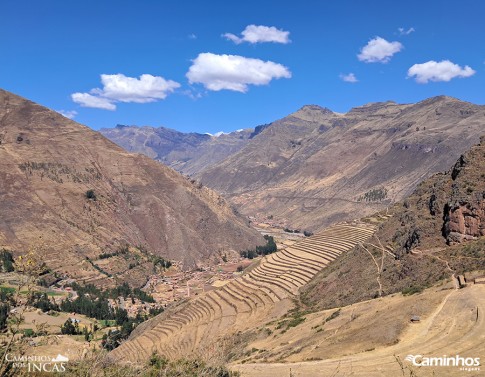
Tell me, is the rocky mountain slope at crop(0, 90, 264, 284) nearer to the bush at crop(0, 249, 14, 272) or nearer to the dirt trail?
the bush at crop(0, 249, 14, 272)

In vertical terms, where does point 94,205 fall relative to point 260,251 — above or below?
above

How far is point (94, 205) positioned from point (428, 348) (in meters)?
118

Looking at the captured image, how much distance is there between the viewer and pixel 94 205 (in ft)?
414

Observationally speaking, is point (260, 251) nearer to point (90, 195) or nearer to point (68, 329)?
point (90, 195)

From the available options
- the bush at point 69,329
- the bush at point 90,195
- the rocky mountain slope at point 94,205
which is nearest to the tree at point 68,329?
the bush at point 69,329

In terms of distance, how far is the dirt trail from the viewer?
21.6 m

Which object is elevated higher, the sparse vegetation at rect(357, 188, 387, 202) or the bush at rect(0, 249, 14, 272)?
the sparse vegetation at rect(357, 188, 387, 202)

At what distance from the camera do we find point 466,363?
20.2 meters

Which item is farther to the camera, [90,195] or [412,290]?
[90,195]

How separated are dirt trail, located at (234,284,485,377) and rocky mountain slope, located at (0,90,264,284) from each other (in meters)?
86.4

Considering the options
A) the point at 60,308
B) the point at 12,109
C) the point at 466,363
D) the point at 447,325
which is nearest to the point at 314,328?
the point at 447,325

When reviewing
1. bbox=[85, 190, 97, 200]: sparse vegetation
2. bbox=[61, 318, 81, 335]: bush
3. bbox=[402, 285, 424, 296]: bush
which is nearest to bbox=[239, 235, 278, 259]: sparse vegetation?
bbox=[85, 190, 97, 200]: sparse vegetation

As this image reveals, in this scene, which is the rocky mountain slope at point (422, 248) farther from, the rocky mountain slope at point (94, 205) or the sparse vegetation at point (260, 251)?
the sparse vegetation at point (260, 251)

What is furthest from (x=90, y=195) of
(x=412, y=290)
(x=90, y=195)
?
(x=412, y=290)
